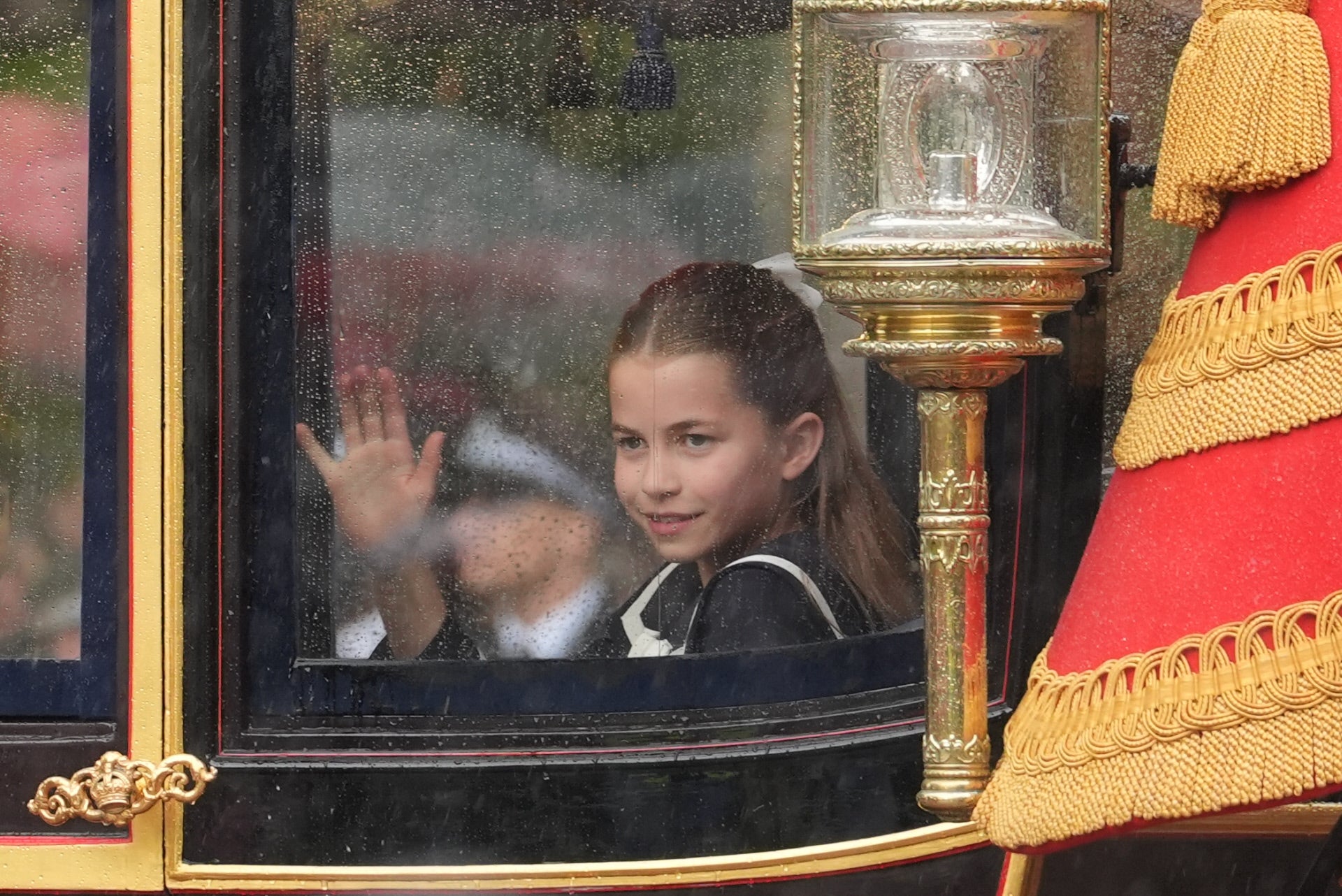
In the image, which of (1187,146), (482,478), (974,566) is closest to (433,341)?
(482,478)

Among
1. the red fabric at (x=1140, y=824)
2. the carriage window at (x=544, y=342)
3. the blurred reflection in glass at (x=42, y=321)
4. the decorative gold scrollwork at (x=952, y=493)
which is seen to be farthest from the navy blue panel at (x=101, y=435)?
the red fabric at (x=1140, y=824)

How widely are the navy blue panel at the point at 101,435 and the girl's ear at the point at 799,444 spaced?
1.75 ft

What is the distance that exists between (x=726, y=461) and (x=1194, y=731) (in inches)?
20.8

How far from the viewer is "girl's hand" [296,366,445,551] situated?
1481 millimetres

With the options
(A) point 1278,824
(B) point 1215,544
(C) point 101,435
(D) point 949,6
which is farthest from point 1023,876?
(C) point 101,435

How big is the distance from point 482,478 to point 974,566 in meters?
0.43

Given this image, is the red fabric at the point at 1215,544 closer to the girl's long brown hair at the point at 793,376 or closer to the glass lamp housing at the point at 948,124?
the glass lamp housing at the point at 948,124

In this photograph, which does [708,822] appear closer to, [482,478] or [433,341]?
[482,478]

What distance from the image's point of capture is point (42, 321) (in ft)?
4.84

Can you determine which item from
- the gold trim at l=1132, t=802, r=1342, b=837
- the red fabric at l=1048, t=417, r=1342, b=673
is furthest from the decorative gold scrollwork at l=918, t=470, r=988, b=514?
the gold trim at l=1132, t=802, r=1342, b=837

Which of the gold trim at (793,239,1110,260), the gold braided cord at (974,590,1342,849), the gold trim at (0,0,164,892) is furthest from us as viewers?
the gold trim at (0,0,164,892)

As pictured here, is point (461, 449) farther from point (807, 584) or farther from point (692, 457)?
point (807, 584)

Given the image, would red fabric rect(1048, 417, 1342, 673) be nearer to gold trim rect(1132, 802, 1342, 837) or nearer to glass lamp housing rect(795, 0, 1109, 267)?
glass lamp housing rect(795, 0, 1109, 267)

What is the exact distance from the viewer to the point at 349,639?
1485 millimetres
